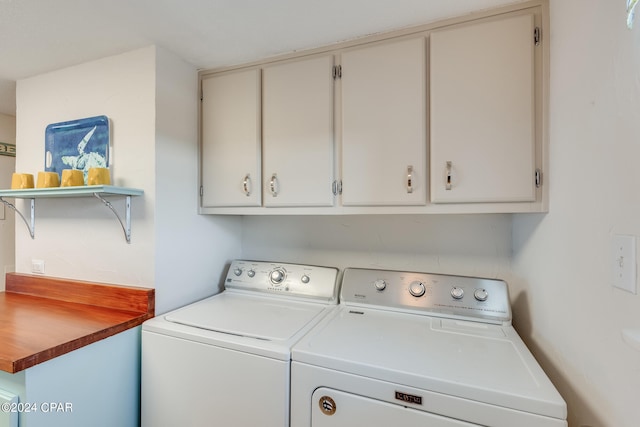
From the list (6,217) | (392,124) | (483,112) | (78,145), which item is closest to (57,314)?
(78,145)

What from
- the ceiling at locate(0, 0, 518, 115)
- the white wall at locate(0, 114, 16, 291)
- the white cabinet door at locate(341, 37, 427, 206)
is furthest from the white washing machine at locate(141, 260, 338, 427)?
the white wall at locate(0, 114, 16, 291)

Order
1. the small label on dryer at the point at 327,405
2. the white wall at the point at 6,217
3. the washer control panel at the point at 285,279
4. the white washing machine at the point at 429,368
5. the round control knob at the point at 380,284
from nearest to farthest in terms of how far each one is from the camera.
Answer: the white washing machine at the point at 429,368 → the small label on dryer at the point at 327,405 → the round control knob at the point at 380,284 → the washer control panel at the point at 285,279 → the white wall at the point at 6,217

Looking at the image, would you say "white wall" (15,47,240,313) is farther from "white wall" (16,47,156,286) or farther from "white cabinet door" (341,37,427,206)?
"white cabinet door" (341,37,427,206)

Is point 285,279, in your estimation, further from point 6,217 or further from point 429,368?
point 6,217

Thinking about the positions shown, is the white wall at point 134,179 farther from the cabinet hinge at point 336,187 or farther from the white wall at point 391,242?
the cabinet hinge at point 336,187

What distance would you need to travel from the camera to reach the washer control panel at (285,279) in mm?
1543

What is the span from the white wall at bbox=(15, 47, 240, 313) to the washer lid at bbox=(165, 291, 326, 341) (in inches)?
6.3

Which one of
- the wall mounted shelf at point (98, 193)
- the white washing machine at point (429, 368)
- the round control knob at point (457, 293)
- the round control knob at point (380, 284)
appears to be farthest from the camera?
the round control knob at point (380, 284)

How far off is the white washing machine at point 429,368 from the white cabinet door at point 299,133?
2.11ft

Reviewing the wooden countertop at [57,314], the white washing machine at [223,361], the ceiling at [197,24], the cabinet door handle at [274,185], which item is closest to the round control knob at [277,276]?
the white washing machine at [223,361]

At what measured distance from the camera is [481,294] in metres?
1.29

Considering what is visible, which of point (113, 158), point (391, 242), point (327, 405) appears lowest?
point (327, 405)

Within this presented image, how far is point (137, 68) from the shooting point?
1.39 meters

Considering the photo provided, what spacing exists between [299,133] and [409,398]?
1.19 m
